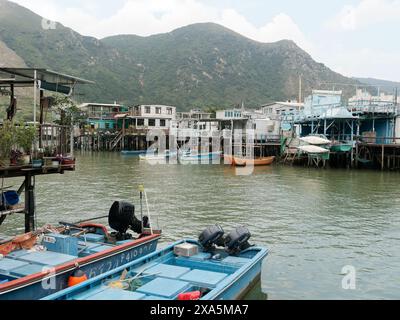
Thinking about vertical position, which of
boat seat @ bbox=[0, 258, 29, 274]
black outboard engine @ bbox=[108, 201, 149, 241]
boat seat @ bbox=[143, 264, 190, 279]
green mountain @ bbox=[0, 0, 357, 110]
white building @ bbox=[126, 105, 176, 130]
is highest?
green mountain @ bbox=[0, 0, 357, 110]

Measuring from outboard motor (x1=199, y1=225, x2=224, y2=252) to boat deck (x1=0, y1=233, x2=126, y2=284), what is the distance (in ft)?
7.71

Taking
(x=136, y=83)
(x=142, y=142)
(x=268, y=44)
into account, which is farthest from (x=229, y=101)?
(x=268, y=44)

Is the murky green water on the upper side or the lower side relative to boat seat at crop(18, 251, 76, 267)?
lower

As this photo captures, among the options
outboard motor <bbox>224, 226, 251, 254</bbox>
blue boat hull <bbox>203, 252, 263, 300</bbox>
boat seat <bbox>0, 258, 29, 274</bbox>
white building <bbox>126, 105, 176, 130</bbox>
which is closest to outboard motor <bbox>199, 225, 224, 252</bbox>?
outboard motor <bbox>224, 226, 251, 254</bbox>

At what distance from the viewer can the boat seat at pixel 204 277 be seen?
26.9 feet

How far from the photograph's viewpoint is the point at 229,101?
117500 millimetres

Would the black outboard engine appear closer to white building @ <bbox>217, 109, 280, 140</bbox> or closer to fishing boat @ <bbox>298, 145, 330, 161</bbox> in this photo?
fishing boat @ <bbox>298, 145, 330, 161</bbox>

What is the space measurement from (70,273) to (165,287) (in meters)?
2.08

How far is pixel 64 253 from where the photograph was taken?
9430 mm

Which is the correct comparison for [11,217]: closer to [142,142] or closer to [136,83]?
[142,142]

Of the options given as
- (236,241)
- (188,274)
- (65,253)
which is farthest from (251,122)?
(188,274)

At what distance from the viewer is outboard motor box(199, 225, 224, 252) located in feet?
33.6

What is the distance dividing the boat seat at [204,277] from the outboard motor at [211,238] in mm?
1367

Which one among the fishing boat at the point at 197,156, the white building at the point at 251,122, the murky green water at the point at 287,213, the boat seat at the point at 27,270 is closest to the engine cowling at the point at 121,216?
the boat seat at the point at 27,270
